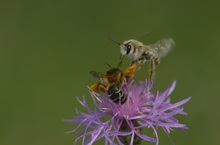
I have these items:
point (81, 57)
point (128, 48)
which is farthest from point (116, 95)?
point (81, 57)

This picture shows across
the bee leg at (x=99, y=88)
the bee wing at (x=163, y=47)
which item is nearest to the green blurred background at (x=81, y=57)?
the bee wing at (x=163, y=47)

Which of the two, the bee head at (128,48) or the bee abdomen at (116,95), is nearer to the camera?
the bee abdomen at (116,95)

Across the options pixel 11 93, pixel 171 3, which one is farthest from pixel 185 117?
pixel 171 3

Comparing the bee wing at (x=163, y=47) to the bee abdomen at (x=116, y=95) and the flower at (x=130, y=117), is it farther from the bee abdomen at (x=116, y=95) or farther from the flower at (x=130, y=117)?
the bee abdomen at (x=116, y=95)

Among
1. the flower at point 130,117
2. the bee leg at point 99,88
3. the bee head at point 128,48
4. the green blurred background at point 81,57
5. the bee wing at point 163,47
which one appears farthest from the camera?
the green blurred background at point 81,57

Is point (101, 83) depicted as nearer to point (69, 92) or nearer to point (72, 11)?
point (69, 92)
